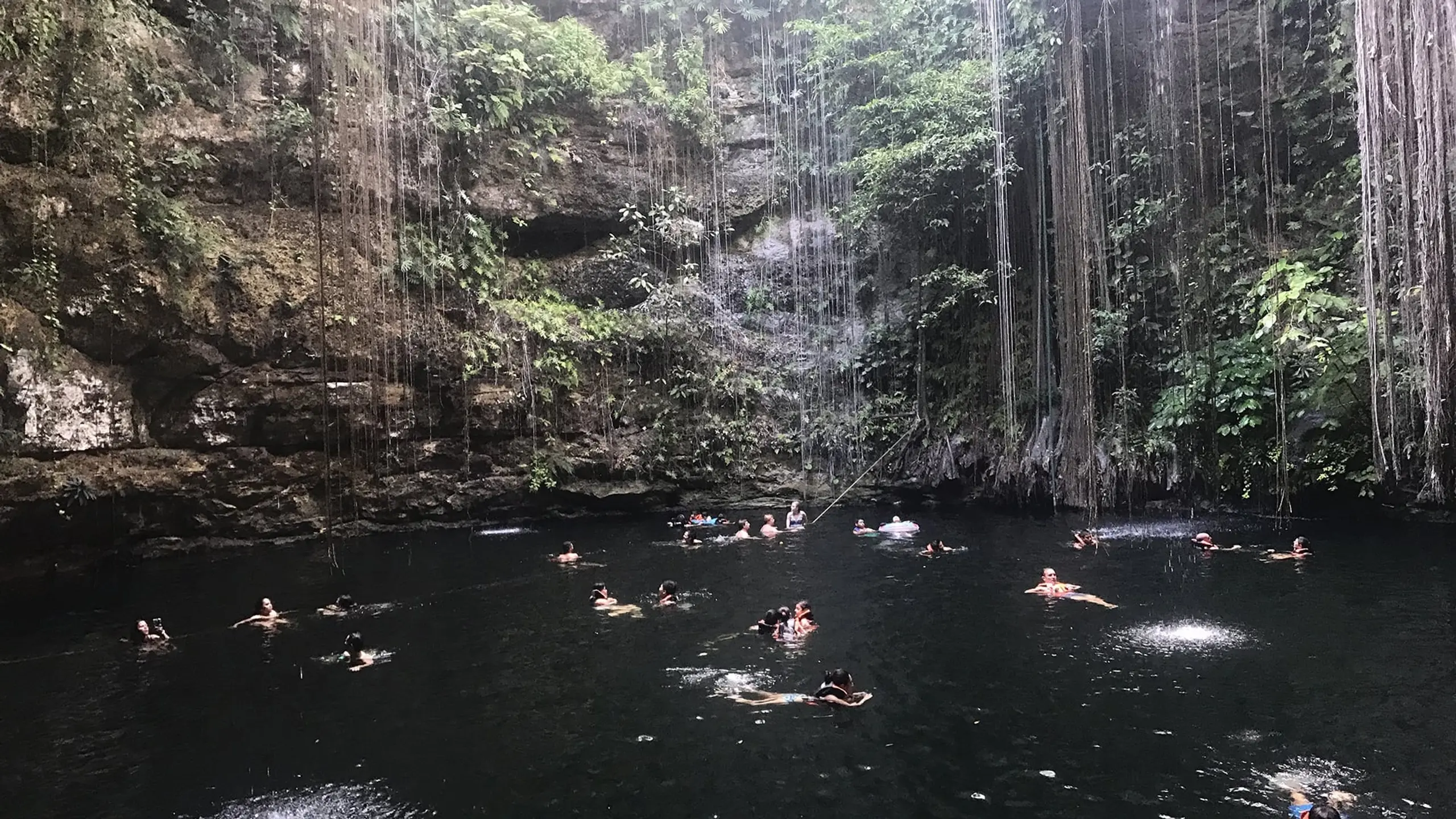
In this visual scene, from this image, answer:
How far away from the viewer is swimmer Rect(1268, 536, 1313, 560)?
10.8m

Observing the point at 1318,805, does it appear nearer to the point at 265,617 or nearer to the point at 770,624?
the point at 770,624

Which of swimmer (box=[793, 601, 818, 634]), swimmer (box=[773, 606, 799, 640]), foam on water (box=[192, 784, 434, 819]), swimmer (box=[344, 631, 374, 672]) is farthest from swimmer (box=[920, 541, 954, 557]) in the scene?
foam on water (box=[192, 784, 434, 819])

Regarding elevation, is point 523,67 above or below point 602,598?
above

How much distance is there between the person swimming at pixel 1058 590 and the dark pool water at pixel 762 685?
34cm

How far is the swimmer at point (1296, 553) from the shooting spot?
10.8 m

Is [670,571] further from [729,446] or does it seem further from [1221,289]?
[1221,289]

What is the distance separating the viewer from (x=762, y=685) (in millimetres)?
7059

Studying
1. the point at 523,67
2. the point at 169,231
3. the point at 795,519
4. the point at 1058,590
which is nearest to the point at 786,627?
the point at 1058,590

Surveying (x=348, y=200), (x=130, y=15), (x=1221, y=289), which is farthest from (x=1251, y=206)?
(x=130, y=15)

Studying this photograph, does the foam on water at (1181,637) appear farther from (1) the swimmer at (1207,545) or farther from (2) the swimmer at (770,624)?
(1) the swimmer at (1207,545)

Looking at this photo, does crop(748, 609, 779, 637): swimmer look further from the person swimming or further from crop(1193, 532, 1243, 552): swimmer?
crop(1193, 532, 1243, 552): swimmer

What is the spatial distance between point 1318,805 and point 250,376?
14.7 m

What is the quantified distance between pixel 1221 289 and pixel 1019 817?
500 inches

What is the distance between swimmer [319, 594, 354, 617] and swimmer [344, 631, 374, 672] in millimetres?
1644
